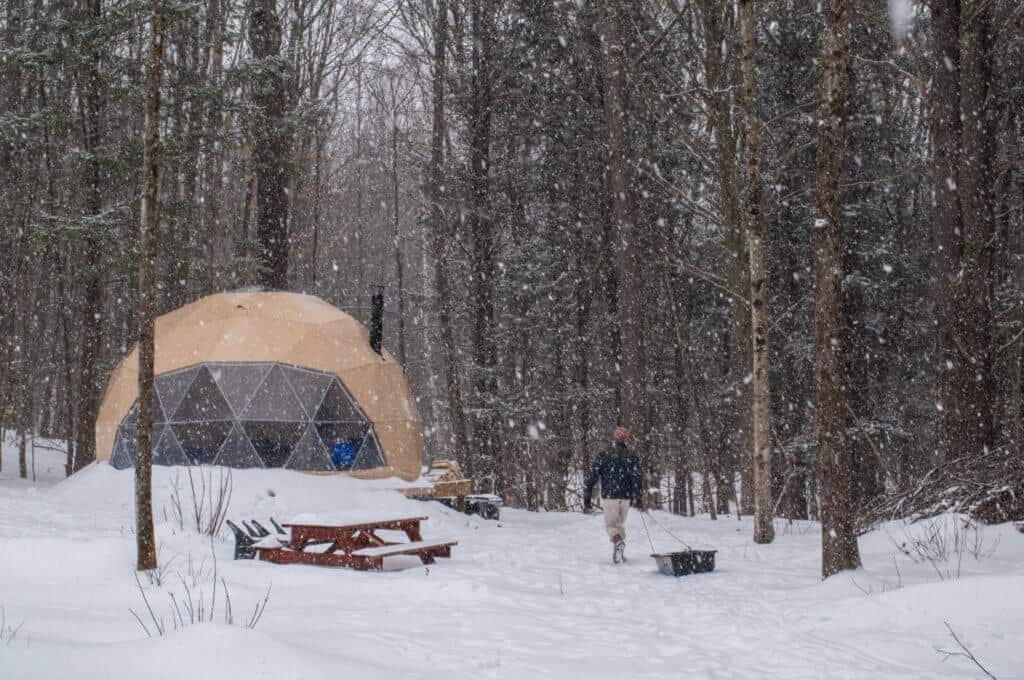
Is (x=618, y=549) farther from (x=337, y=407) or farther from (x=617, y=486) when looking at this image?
(x=337, y=407)

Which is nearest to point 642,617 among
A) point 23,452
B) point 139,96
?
point 139,96

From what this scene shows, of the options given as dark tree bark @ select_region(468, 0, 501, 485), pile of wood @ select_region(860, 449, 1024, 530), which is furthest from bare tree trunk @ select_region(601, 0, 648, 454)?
pile of wood @ select_region(860, 449, 1024, 530)

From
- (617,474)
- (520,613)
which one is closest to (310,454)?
(617,474)

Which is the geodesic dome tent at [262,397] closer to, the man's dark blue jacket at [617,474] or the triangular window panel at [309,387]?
the triangular window panel at [309,387]

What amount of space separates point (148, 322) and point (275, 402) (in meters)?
6.86

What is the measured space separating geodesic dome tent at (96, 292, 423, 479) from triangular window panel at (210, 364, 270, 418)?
18 millimetres

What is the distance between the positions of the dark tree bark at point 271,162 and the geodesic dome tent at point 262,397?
5.89ft

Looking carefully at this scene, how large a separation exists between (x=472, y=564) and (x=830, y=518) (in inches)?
157

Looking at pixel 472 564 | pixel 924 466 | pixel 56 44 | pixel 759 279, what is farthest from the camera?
pixel 924 466

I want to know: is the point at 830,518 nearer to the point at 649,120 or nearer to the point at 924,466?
the point at 649,120

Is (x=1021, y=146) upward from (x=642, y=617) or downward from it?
upward

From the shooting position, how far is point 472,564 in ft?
32.0

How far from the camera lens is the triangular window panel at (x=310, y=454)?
14.7 metres

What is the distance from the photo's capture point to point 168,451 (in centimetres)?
1478
